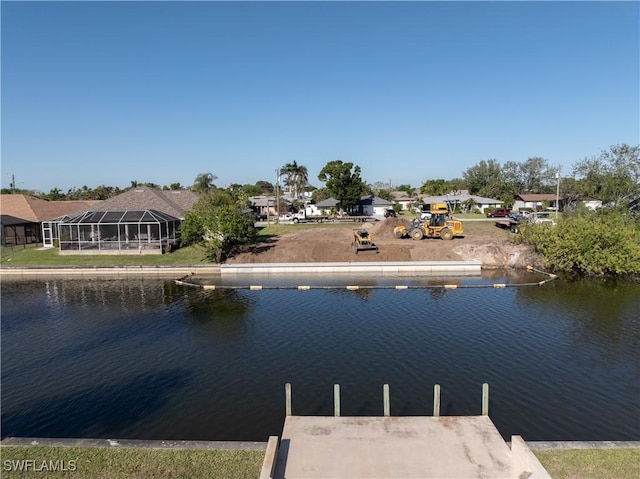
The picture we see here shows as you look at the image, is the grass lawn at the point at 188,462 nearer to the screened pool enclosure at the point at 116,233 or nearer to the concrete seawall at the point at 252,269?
the concrete seawall at the point at 252,269

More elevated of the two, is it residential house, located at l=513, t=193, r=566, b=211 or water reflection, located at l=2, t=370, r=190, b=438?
residential house, located at l=513, t=193, r=566, b=211

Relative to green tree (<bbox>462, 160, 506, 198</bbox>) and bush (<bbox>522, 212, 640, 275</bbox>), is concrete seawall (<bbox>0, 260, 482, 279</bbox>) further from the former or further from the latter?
green tree (<bbox>462, 160, 506, 198</bbox>)

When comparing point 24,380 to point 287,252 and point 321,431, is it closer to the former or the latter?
point 321,431

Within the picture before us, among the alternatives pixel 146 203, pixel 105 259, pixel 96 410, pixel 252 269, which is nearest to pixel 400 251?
pixel 252 269

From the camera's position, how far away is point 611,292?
26516 mm

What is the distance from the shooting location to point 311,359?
16422 millimetres

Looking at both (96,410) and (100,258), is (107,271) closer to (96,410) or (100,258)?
(100,258)

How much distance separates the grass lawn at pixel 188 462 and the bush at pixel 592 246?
2543 centimetres

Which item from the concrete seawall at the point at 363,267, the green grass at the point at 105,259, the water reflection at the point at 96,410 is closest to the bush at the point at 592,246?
the concrete seawall at the point at 363,267

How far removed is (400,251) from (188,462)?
28661 millimetres

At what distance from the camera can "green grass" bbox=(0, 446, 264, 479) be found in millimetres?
8867

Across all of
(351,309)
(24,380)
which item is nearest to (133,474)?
(24,380)

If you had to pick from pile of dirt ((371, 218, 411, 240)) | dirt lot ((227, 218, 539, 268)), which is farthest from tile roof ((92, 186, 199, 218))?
pile of dirt ((371, 218, 411, 240))

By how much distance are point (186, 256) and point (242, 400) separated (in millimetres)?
26237
